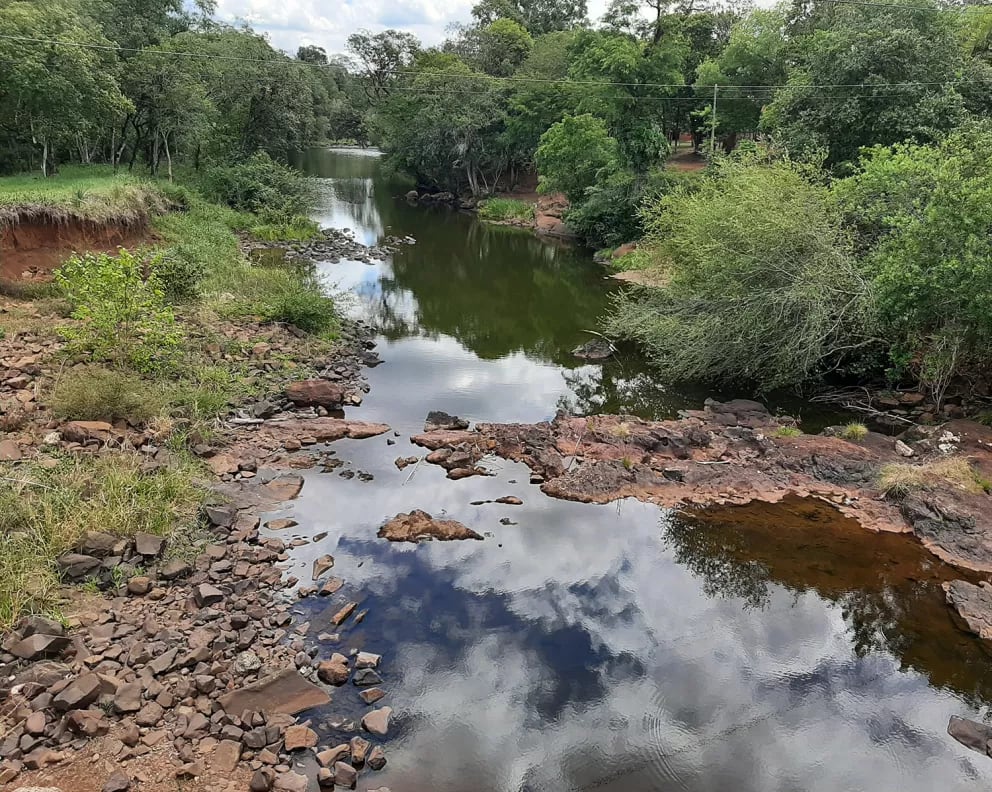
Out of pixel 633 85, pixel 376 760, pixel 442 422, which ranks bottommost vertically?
pixel 376 760

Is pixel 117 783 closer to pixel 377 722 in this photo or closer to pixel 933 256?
pixel 377 722

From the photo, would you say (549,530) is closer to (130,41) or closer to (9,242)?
(9,242)

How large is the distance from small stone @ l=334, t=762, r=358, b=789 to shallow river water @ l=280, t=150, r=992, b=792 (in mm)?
139

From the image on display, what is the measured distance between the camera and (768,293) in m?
14.8

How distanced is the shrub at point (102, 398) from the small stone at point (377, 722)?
7000 mm

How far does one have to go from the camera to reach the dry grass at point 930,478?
37.4 feet

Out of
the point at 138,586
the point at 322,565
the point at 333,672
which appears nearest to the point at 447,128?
the point at 322,565

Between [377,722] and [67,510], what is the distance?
4732 mm

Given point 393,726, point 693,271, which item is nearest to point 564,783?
point 393,726

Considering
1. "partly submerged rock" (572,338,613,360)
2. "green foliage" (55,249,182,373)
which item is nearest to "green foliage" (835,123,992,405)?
"partly submerged rock" (572,338,613,360)

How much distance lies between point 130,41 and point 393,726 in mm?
36605

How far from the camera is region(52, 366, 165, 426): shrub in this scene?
10906 millimetres

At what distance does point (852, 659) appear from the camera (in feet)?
27.7

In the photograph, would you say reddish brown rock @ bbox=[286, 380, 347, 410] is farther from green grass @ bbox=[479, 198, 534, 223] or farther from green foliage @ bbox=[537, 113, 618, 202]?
green grass @ bbox=[479, 198, 534, 223]
